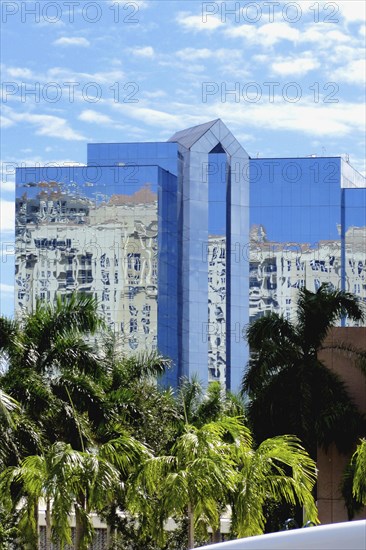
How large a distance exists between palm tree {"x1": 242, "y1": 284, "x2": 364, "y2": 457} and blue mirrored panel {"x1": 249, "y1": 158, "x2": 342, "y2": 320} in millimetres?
53364

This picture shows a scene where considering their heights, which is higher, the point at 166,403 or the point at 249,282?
the point at 249,282

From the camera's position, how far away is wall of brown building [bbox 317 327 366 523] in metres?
23.1

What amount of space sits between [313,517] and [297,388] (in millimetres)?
7364

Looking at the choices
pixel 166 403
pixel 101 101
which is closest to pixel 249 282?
pixel 101 101

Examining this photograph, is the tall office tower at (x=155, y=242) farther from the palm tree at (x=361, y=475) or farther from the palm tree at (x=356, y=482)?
the palm tree at (x=361, y=475)

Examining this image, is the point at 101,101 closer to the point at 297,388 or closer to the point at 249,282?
the point at 249,282

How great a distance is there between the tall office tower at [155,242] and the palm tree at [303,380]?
1964 inches

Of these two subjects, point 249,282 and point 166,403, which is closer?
point 166,403

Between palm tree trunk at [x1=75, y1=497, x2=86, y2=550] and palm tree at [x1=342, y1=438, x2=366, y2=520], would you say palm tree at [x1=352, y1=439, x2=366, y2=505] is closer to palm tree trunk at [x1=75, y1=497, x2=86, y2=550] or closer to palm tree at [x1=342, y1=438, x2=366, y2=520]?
palm tree at [x1=342, y1=438, x2=366, y2=520]

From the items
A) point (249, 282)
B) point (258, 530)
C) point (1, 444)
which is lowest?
point (258, 530)

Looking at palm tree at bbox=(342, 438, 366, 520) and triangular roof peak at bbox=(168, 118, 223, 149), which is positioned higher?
triangular roof peak at bbox=(168, 118, 223, 149)

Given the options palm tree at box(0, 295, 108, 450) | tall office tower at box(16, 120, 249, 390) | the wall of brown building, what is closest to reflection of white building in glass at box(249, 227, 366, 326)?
tall office tower at box(16, 120, 249, 390)

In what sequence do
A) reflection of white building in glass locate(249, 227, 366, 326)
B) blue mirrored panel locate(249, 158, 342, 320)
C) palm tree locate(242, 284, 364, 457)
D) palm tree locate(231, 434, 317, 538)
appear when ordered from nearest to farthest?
palm tree locate(231, 434, 317, 538) → palm tree locate(242, 284, 364, 457) → blue mirrored panel locate(249, 158, 342, 320) → reflection of white building in glass locate(249, 227, 366, 326)

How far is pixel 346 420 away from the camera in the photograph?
76.9ft
